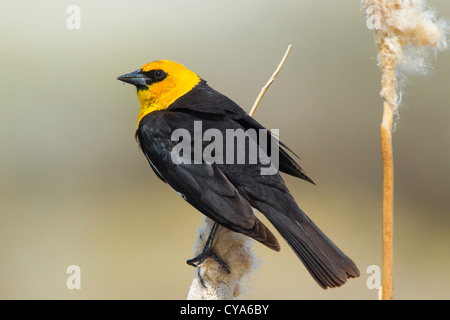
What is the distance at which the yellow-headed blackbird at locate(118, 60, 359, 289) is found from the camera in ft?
6.44

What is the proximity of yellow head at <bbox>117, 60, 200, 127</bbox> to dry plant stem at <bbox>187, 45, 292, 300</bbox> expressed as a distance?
0.83m

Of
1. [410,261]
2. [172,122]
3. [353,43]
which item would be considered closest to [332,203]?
[410,261]

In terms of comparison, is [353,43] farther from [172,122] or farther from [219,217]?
[219,217]

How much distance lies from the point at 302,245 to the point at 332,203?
266 centimetres

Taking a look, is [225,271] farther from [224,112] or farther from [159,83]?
[159,83]

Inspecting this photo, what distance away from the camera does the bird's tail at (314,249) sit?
1877 millimetres

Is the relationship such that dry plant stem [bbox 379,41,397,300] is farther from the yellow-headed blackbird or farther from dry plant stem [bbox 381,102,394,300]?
the yellow-headed blackbird

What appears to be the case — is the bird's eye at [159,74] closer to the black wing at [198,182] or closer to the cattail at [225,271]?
the black wing at [198,182]

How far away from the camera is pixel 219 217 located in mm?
2023

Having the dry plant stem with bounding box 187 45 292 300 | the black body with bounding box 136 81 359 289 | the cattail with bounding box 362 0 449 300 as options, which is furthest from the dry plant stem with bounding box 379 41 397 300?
the black body with bounding box 136 81 359 289

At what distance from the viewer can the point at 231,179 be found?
2.25 meters

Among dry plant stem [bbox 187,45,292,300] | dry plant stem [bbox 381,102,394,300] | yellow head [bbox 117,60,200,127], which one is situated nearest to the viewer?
dry plant stem [bbox 381,102,394,300]

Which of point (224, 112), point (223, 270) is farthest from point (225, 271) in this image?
point (224, 112)

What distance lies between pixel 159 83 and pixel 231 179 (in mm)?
671
